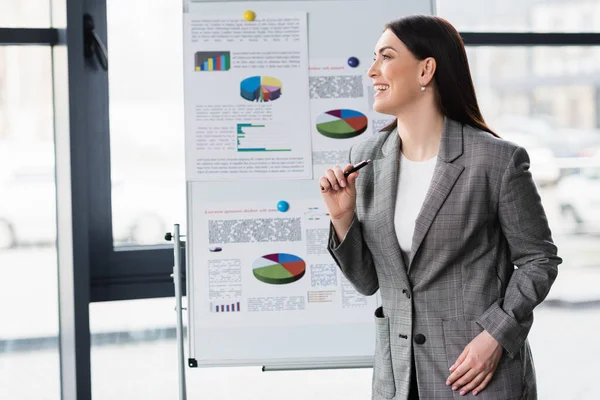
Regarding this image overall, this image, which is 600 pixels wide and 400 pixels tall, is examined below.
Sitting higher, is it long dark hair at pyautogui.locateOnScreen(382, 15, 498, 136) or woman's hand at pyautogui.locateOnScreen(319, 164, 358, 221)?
long dark hair at pyautogui.locateOnScreen(382, 15, 498, 136)

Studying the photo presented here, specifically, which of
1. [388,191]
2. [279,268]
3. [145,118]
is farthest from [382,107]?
[145,118]

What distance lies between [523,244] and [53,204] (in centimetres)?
193

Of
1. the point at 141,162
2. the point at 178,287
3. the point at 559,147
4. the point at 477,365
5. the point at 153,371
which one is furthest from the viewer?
the point at 559,147

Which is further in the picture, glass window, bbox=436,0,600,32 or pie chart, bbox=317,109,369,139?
glass window, bbox=436,0,600,32

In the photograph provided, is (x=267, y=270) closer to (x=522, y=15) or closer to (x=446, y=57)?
(x=446, y=57)

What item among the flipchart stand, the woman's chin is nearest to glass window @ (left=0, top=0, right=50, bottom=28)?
the flipchart stand

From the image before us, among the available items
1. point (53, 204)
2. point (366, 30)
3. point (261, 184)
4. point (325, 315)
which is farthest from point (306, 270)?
point (53, 204)

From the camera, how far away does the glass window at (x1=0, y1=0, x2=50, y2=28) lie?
9.23 ft

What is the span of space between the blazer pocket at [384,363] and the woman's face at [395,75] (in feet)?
1.56

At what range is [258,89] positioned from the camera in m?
2.35

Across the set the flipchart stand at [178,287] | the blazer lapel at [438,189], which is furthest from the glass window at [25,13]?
the blazer lapel at [438,189]

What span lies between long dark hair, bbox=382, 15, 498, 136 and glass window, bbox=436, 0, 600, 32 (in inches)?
62.7

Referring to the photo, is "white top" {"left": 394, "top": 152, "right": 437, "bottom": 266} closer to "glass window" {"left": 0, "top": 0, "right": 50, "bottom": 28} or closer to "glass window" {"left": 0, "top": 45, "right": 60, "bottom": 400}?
"glass window" {"left": 0, "top": 45, "right": 60, "bottom": 400}

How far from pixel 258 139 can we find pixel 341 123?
0.27 m
